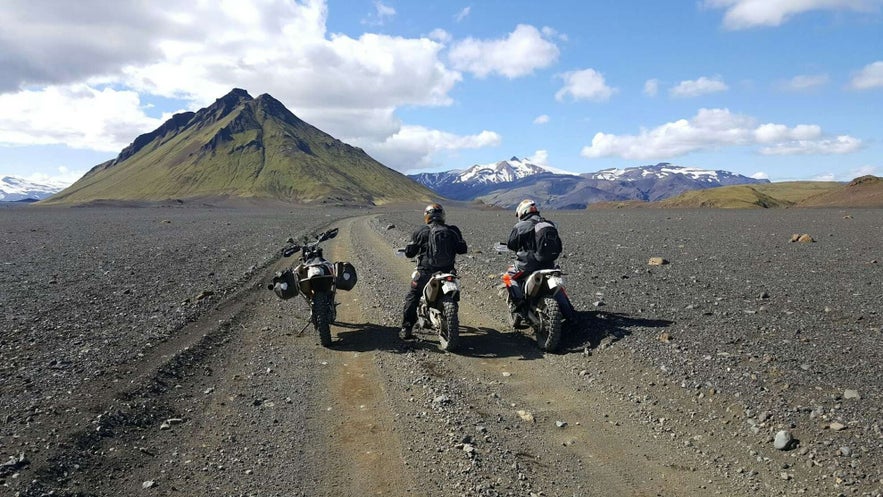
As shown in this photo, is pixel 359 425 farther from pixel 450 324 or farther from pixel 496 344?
pixel 496 344

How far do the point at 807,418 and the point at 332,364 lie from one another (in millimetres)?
6254

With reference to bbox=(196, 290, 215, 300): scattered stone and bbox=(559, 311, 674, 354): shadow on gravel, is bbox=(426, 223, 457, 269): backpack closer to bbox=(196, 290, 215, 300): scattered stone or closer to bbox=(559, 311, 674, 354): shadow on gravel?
bbox=(559, 311, 674, 354): shadow on gravel

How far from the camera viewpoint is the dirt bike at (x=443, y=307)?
9375 mm

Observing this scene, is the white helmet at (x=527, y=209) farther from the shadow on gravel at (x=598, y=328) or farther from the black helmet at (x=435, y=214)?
the shadow on gravel at (x=598, y=328)

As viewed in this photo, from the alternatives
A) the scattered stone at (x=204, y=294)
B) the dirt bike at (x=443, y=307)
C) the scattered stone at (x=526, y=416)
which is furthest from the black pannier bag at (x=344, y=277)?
the scattered stone at (x=526, y=416)

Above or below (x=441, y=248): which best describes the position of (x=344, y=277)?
below

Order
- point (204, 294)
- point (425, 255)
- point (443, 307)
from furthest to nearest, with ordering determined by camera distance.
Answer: point (204, 294) < point (425, 255) < point (443, 307)

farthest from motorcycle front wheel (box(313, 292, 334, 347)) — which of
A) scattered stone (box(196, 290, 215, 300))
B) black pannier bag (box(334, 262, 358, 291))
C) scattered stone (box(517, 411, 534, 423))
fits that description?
scattered stone (box(196, 290, 215, 300))

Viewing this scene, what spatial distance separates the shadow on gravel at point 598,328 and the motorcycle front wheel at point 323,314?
13.0 feet

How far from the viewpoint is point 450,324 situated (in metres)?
9.33

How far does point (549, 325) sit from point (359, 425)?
3.75m

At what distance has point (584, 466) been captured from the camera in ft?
18.5

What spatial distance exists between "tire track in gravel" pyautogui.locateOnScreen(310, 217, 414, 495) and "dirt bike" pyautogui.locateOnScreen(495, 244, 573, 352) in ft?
8.10

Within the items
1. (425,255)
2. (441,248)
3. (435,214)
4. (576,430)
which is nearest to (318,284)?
(425,255)
